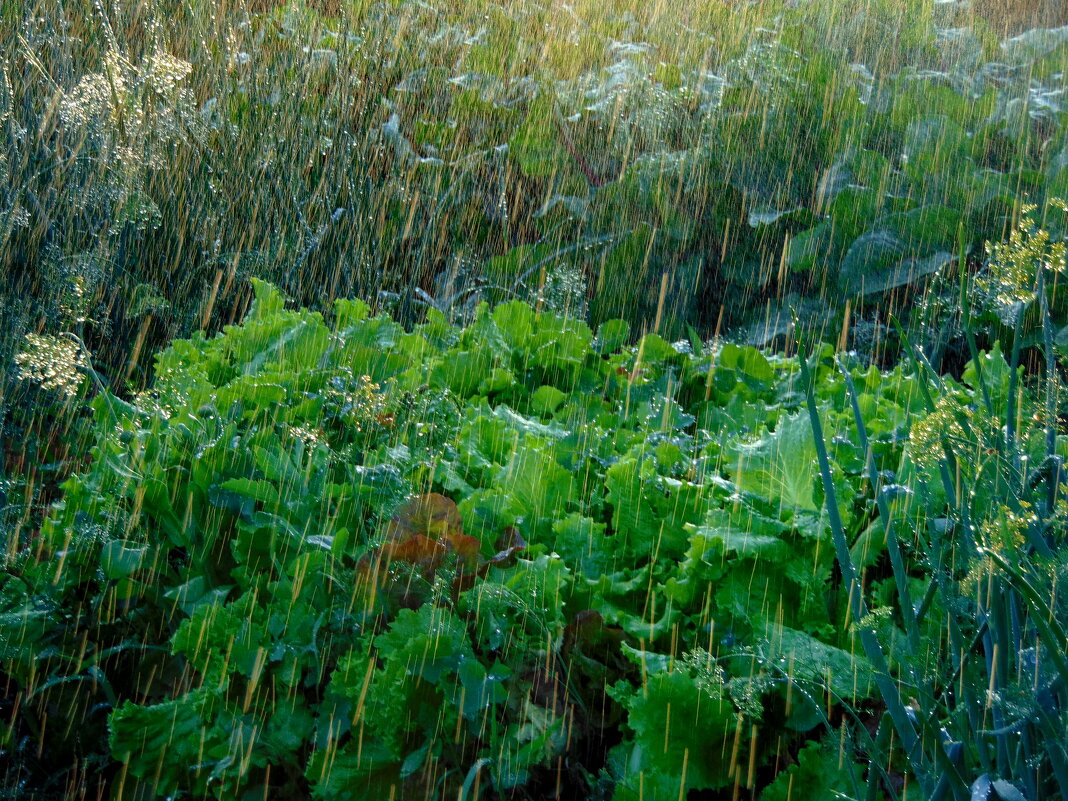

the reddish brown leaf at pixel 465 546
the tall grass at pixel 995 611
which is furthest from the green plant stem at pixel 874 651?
the reddish brown leaf at pixel 465 546

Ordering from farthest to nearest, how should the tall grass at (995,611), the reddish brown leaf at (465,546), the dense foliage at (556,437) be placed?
the reddish brown leaf at (465,546) < the dense foliage at (556,437) < the tall grass at (995,611)

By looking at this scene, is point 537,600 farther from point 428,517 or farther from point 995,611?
point 995,611

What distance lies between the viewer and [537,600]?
4.21 feet

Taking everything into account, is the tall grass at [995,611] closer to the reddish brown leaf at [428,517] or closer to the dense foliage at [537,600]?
the dense foliage at [537,600]

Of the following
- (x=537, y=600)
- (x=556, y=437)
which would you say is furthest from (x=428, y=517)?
(x=556, y=437)

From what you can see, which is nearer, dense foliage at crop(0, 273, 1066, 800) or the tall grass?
the tall grass

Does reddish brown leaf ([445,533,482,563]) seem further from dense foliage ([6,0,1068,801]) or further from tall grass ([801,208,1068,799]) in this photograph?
tall grass ([801,208,1068,799])

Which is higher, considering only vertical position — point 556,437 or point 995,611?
point 995,611

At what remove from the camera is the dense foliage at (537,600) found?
0.98 meters

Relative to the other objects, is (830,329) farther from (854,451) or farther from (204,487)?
(204,487)

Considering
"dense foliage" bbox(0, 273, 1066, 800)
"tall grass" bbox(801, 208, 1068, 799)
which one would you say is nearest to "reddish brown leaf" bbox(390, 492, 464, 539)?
"dense foliage" bbox(0, 273, 1066, 800)

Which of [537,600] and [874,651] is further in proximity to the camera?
[537,600]

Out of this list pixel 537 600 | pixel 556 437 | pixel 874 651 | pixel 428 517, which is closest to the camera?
pixel 874 651

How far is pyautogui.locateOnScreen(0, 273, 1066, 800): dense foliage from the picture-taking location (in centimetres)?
98
